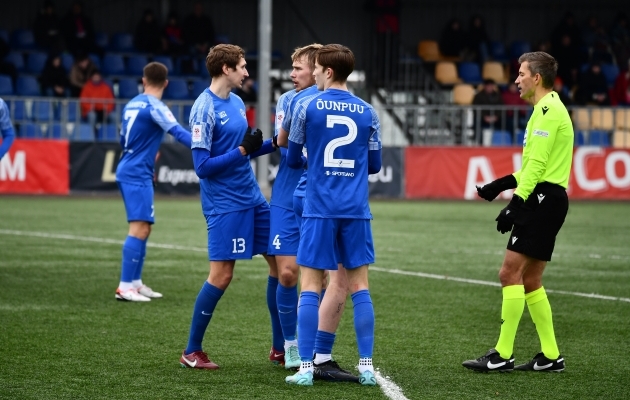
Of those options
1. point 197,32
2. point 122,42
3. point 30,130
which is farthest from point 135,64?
point 30,130

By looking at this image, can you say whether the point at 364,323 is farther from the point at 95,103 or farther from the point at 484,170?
the point at 95,103

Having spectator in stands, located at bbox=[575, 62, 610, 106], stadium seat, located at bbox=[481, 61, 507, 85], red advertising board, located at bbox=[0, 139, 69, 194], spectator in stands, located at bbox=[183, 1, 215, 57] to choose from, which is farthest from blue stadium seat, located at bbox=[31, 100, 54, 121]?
spectator in stands, located at bbox=[575, 62, 610, 106]

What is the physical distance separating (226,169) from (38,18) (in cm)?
2119

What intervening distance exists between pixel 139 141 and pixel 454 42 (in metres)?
20.8

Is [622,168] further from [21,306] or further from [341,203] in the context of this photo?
[341,203]

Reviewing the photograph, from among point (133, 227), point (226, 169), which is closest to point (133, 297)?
point (133, 227)

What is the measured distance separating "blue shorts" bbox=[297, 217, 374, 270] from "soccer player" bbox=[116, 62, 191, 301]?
4.06 meters

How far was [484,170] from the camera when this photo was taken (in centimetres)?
2378

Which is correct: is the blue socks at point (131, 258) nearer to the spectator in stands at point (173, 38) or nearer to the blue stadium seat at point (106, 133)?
the blue stadium seat at point (106, 133)

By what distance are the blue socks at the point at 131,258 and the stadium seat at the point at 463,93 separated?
60.2ft

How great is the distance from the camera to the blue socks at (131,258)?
33.6 feet

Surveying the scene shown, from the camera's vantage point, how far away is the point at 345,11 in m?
32.3

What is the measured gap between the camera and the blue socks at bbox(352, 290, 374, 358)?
21.0ft

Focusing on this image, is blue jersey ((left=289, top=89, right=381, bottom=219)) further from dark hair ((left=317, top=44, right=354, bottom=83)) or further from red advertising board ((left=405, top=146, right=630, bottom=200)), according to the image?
red advertising board ((left=405, top=146, right=630, bottom=200))
